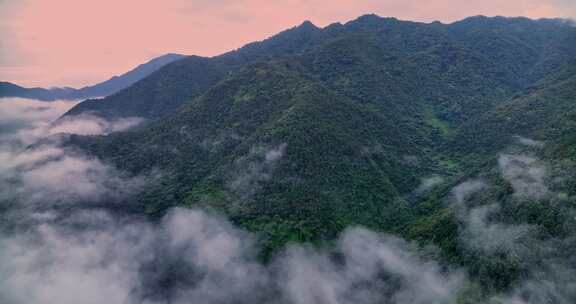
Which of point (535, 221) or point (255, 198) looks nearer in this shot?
point (535, 221)

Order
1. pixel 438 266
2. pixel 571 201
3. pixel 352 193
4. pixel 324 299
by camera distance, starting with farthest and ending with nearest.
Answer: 1. pixel 352 193
2. pixel 324 299
3. pixel 438 266
4. pixel 571 201

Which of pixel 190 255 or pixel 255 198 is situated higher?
pixel 255 198

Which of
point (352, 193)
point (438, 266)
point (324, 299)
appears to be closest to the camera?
point (438, 266)

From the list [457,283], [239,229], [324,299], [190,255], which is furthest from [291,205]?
[457,283]

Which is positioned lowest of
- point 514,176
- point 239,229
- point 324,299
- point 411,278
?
point 324,299

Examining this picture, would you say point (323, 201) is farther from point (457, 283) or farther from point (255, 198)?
point (457, 283)

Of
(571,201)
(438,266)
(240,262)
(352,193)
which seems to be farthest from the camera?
(352,193)

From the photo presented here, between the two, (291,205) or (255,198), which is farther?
(255,198)

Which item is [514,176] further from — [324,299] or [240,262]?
[240,262]

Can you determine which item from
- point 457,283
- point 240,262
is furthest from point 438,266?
point 240,262
